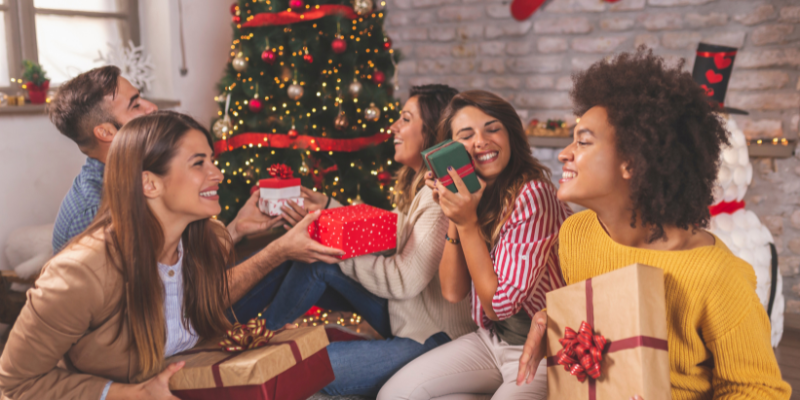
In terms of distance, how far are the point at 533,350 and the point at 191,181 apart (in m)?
0.91

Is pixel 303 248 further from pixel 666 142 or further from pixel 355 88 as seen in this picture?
pixel 355 88

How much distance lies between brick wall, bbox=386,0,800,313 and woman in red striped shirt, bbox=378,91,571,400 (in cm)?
192

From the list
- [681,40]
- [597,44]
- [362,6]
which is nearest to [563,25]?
[597,44]

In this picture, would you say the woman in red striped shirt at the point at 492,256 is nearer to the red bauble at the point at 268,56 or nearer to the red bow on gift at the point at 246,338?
the red bow on gift at the point at 246,338

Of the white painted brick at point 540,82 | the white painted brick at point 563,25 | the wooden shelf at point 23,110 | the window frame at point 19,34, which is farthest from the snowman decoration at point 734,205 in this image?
the window frame at point 19,34

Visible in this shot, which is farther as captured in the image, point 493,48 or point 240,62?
point 493,48

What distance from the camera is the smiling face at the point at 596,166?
1.19m

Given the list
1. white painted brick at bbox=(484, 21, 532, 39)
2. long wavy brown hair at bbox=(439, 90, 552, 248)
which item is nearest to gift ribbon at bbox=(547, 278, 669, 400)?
long wavy brown hair at bbox=(439, 90, 552, 248)

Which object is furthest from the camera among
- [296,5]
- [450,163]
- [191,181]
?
[296,5]

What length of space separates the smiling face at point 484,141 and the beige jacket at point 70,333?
3.30ft

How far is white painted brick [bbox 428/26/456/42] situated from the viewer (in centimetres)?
392

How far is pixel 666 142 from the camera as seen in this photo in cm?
110

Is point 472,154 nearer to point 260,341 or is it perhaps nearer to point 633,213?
point 633,213

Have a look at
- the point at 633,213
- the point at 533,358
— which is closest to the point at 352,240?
the point at 533,358
